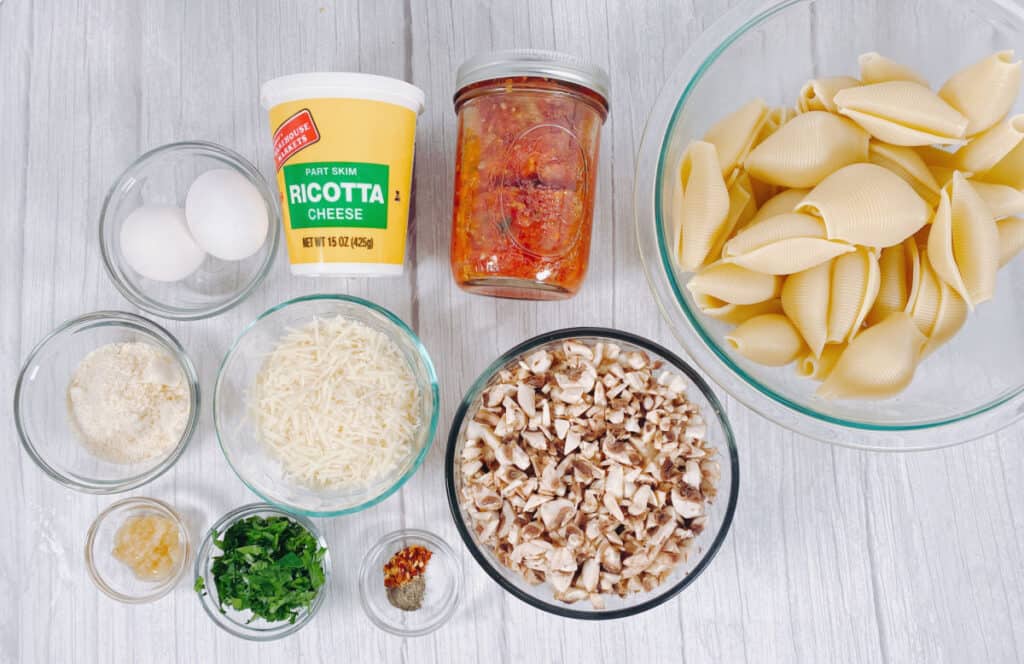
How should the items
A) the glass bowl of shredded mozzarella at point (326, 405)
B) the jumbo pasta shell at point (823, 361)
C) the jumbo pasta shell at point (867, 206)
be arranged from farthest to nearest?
the glass bowl of shredded mozzarella at point (326, 405)
the jumbo pasta shell at point (823, 361)
the jumbo pasta shell at point (867, 206)

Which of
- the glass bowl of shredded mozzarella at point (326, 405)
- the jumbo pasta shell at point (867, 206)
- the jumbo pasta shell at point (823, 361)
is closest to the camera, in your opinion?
the jumbo pasta shell at point (867, 206)

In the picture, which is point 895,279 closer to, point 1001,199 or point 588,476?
point 1001,199

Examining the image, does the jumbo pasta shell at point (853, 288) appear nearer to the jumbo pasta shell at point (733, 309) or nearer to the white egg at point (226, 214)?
the jumbo pasta shell at point (733, 309)

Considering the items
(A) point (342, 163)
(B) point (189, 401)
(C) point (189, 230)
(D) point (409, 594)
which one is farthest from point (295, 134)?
(D) point (409, 594)

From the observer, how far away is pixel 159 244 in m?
0.98

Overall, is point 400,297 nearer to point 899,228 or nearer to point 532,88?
point 532,88

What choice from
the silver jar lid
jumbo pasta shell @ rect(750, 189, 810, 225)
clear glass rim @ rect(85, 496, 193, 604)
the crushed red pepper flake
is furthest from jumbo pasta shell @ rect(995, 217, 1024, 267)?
clear glass rim @ rect(85, 496, 193, 604)

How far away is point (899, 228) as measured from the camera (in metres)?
0.74

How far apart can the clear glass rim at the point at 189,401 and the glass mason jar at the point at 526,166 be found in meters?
0.42

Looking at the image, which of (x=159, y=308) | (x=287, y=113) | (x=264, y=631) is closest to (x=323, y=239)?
(x=287, y=113)

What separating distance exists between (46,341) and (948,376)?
1.17 meters

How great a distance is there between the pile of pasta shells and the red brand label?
1.41 ft

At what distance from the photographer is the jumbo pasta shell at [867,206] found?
2.38 feet

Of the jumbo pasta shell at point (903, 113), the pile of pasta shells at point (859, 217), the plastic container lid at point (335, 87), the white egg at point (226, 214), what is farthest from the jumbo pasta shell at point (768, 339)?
the white egg at point (226, 214)
